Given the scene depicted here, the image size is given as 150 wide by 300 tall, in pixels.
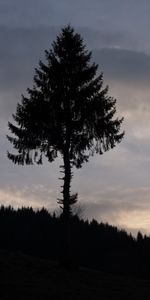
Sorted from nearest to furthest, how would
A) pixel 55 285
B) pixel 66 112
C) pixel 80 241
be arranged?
1. pixel 55 285
2. pixel 66 112
3. pixel 80 241

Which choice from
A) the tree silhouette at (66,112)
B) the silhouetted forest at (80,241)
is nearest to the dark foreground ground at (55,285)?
the tree silhouette at (66,112)

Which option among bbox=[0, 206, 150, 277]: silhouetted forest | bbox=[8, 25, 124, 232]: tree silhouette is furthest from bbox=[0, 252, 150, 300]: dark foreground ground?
bbox=[0, 206, 150, 277]: silhouetted forest

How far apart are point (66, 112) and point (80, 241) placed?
241 ft

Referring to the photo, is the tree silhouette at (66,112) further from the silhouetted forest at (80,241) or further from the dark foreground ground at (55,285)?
the silhouetted forest at (80,241)

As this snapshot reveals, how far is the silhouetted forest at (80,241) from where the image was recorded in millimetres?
99750

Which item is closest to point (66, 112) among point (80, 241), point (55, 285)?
point (55, 285)

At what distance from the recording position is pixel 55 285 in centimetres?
2491

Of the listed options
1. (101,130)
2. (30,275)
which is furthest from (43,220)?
(30,275)

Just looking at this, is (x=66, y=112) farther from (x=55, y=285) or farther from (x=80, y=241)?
(x=80, y=241)

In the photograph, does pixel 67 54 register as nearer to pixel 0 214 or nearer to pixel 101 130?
pixel 101 130

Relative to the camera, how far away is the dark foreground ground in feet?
74.2

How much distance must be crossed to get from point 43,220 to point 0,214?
10.3 metres

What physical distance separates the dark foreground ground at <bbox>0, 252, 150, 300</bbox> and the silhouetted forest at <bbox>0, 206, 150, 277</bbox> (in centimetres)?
6492

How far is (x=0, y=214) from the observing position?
381ft
